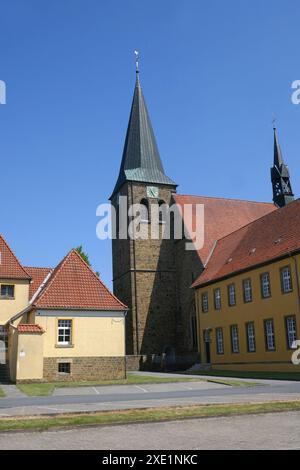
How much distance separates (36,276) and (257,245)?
15.1 metres

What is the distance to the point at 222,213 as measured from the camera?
4862 cm

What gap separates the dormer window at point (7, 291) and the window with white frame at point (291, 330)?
1653 centimetres

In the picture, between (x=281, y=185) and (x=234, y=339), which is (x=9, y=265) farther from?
(x=281, y=185)

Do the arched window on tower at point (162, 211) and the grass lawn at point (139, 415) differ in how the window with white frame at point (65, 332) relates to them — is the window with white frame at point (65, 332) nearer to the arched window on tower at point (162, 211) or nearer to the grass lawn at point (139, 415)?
the grass lawn at point (139, 415)

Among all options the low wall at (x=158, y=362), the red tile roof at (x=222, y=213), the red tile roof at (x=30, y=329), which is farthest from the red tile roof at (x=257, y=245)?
the red tile roof at (x=30, y=329)

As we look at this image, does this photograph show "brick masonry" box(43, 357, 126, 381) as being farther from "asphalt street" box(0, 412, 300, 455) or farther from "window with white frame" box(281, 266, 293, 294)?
"asphalt street" box(0, 412, 300, 455)

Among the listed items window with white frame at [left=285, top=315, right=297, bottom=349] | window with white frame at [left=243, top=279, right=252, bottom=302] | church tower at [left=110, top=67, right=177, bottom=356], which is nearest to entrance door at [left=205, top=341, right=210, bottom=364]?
window with white frame at [left=243, top=279, right=252, bottom=302]

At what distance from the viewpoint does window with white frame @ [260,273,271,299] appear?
3130 centimetres

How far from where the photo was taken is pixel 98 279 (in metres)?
Answer: 29.1

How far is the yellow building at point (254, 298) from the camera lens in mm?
29406

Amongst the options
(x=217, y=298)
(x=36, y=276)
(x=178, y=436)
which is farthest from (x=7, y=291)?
(x=178, y=436)
